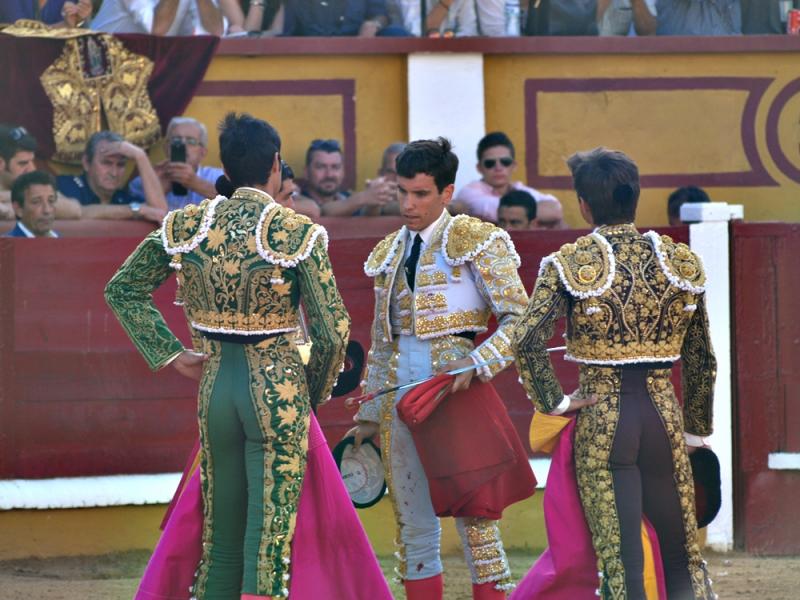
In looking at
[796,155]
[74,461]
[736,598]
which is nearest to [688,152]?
[796,155]

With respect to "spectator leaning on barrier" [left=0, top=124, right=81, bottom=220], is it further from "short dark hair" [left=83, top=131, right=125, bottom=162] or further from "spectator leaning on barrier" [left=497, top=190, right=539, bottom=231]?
"spectator leaning on barrier" [left=497, top=190, right=539, bottom=231]

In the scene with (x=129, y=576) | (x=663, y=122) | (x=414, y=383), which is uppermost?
(x=663, y=122)

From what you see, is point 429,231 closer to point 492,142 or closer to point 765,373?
point 765,373

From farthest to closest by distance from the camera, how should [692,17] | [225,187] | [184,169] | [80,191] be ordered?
1. [692,17]
2. [80,191]
3. [184,169]
4. [225,187]

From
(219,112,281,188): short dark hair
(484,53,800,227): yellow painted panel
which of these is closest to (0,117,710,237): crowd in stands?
(484,53,800,227): yellow painted panel

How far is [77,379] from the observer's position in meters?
5.89

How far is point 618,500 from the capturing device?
3705mm

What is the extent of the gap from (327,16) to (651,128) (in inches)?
67.8

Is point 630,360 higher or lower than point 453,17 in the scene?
lower

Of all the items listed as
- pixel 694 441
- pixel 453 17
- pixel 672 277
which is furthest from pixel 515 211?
pixel 672 277

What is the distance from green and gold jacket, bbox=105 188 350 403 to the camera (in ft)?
12.2

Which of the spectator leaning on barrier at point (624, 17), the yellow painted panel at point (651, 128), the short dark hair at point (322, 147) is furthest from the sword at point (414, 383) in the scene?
the spectator leaning on barrier at point (624, 17)

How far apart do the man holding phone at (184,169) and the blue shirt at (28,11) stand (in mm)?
893

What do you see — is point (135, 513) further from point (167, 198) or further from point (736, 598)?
point (736, 598)
